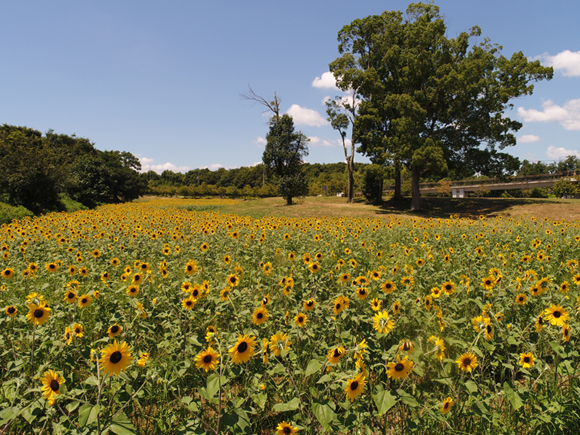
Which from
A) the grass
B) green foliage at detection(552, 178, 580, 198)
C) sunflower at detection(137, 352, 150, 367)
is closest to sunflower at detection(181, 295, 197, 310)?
sunflower at detection(137, 352, 150, 367)

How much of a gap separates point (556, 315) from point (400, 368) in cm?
154

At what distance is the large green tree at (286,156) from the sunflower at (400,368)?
2885 centimetres

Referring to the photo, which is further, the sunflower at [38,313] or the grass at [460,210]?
the grass at [460,210]

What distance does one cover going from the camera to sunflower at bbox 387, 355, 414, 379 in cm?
170

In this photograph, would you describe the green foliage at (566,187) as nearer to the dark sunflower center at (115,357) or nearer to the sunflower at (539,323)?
the sunflower at (539,323)

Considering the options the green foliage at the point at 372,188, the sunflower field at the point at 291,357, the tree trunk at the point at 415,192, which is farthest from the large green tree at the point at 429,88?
the sunflower field at the point at 291,357

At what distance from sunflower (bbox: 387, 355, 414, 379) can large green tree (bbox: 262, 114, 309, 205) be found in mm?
28848

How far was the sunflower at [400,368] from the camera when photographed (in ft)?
5.59

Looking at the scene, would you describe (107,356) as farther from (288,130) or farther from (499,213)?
(288,130)

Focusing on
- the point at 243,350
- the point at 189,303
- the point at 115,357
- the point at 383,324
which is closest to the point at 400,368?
the point at 383,324

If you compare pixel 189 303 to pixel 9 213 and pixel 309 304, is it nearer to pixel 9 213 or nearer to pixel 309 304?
pixel 309 304

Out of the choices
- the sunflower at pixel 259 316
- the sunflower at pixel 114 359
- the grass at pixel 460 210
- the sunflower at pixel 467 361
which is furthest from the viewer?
the grass at pixel 460 210

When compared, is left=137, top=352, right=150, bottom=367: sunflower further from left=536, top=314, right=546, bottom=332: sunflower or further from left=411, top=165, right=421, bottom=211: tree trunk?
left=411, top=165, right=421, bottom=211: tree trunk

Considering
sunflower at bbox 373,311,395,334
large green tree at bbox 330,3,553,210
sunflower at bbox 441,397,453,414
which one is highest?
large green tree at bbox 330,3,553,210
